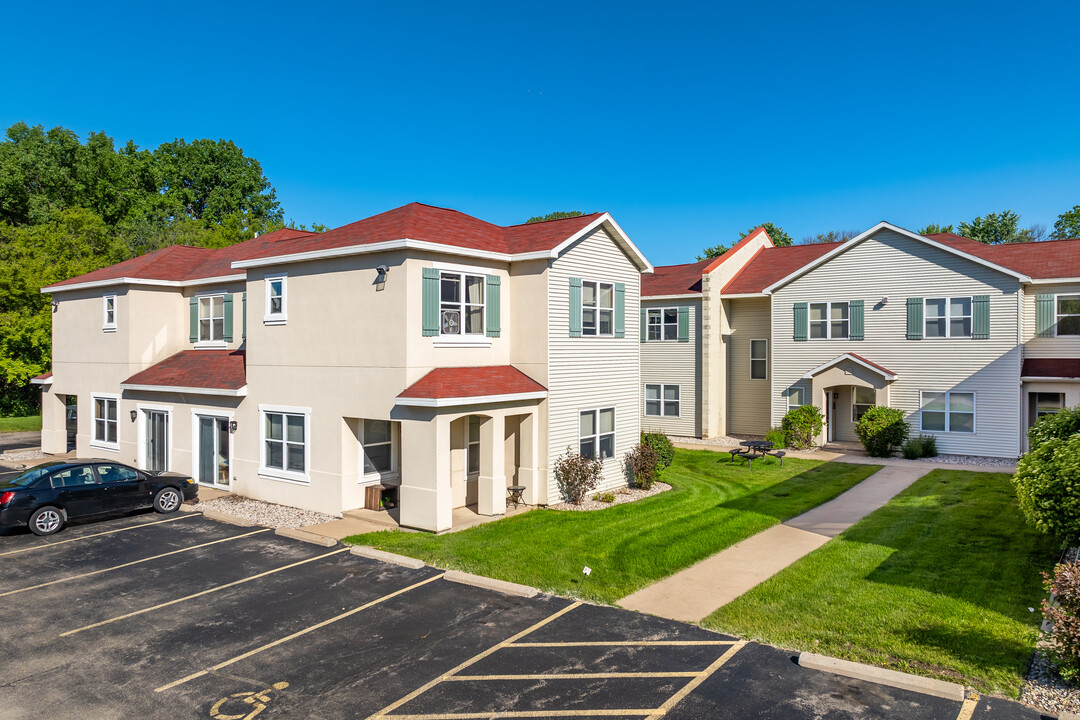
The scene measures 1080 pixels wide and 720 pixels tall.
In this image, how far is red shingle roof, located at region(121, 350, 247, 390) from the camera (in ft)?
66.4

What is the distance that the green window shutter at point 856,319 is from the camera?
28469 millimetres

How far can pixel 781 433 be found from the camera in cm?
2881

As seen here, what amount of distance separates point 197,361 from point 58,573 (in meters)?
10.8

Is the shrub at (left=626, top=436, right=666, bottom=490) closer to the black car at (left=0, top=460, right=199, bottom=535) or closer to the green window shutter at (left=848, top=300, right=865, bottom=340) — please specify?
the green window shutter at (left=848, top=300, right=865, bottom=340)

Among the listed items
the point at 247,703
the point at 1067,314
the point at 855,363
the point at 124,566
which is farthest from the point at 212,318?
the point at 1067,314

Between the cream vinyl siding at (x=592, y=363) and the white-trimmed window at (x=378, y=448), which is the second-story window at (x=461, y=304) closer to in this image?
the cream vinyl siding at (x=592, y=363)

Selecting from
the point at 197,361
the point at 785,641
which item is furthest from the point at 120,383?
the point at 785,641

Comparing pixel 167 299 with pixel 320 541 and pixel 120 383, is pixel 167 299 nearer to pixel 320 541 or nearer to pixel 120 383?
pixel 120 383

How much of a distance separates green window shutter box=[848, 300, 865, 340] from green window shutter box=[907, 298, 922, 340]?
1.76 meters

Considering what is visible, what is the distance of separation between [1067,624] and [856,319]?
2216 cm

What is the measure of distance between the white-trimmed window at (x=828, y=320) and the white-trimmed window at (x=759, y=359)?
3.08m

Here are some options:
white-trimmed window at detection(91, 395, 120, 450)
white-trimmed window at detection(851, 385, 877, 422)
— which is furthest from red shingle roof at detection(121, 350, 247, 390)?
white-trimmed window at detection(851, 385, 877, 422)

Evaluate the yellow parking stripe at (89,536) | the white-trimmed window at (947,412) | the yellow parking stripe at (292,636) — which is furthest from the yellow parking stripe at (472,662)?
the white-trimmed window at (947,412)

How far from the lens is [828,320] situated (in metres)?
29.3
